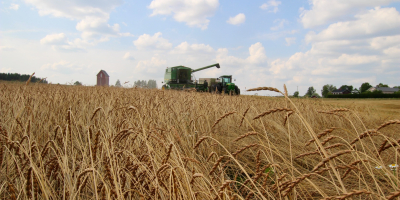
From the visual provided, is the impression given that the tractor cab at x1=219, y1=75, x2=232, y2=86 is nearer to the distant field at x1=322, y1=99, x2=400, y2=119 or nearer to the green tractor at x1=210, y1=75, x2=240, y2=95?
the green tractor at x1=210, y1=75, x2=240, y2=95

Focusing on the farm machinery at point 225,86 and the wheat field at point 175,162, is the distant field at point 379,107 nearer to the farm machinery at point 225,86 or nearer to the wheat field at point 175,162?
the wheat field at point 175,162

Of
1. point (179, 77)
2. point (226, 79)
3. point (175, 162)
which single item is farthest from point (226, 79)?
point (175, 162)

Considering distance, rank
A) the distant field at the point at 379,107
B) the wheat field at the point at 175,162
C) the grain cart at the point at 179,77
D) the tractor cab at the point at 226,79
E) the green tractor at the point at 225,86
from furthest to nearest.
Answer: the tractor cab at the point at 226,79 < the grain cart at the point at 179,77 < the green tractor at the point at 225,86 < the distant field at the point at 379,107 < the wheat field at the point at 175,162

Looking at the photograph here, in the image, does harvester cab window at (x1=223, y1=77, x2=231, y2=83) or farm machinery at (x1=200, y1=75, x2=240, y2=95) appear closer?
farm machinery at (x1=200, y1=75, x2=240, y2=95)

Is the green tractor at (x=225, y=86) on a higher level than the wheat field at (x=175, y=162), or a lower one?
higher

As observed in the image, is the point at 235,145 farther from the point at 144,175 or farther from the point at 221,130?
the point at 144,175

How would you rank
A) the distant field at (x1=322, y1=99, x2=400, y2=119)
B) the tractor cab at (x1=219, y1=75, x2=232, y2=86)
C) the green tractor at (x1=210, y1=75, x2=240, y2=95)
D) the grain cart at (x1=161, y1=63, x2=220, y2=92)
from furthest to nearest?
1. the tractor cab at (x1=219, y1=75, x2=232, y2=86)
2. the grain cart at (x1=161, y1=63, x2=220, y2=92)
3. the green tractor at (x1=210, y1=75, x2=240, y2=95)
4. the distant field at (x1=322, y1=99, x2=400, y2=119)

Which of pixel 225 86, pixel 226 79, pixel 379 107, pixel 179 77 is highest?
pixel 179 77

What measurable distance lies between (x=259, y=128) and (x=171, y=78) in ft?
55.5

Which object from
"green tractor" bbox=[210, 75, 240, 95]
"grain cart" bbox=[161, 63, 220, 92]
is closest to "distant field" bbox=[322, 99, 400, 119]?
"green tractor" bbox=[210, 75, 240, 95]

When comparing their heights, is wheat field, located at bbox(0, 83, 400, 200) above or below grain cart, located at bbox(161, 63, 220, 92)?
below

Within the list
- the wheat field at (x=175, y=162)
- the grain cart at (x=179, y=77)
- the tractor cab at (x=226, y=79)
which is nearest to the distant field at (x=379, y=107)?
the wheat field at (x=175, y=162)

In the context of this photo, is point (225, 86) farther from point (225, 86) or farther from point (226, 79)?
point (226, 79)

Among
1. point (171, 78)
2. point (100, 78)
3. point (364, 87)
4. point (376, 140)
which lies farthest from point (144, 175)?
point (364, 87)
